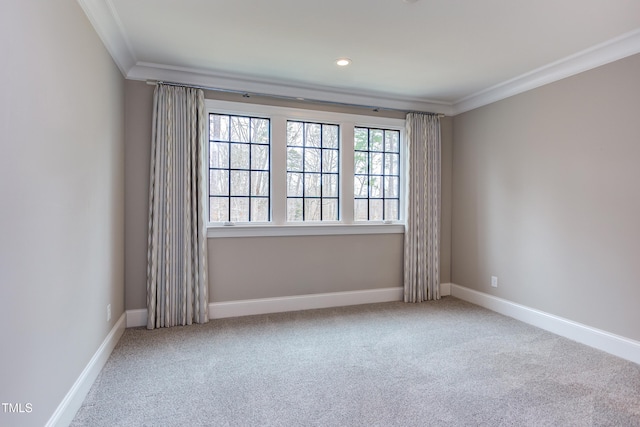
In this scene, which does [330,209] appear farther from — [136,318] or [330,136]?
[136,318]

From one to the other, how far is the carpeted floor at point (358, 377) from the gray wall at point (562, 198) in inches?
19.3

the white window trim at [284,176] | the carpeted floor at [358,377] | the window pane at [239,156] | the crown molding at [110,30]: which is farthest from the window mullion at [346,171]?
the crown molding at [110,30]

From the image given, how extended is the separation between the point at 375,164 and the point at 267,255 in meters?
1.84

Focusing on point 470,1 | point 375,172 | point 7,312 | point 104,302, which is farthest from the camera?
point 375,172

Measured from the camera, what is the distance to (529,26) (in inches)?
101

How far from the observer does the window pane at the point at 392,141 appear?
4.55 metres

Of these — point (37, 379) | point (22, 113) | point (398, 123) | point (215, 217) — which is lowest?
point (37, 379)

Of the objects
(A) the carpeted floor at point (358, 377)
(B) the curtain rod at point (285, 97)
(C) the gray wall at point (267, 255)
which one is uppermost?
(B) the curtain rod at point (285, 97)

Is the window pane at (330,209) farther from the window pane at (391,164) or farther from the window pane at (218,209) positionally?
the window pane at (218,209)

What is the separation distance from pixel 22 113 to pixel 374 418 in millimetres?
2333

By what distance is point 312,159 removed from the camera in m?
4.18

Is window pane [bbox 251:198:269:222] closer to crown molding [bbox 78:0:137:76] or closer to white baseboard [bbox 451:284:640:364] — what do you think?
crown molding [bbox 78:0:137:76]

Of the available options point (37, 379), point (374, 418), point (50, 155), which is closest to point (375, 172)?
point (374, 418)

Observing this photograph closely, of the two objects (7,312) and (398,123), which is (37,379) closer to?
(7,312)
